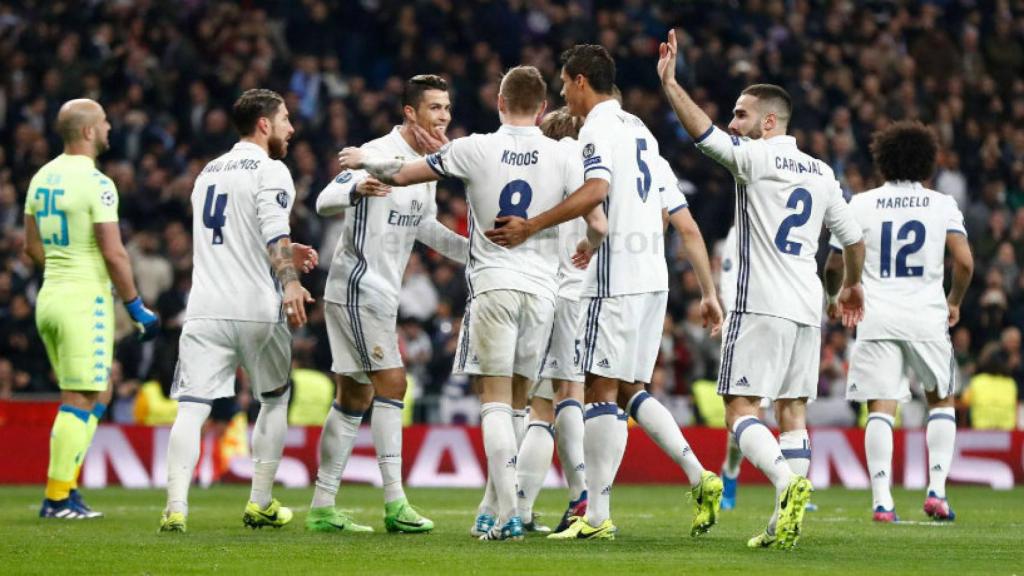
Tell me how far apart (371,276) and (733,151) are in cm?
260

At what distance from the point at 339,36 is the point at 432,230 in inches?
536

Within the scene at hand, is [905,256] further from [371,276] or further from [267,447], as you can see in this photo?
[267,447]

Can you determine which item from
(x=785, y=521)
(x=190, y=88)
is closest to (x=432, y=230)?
(x=785, y=521)

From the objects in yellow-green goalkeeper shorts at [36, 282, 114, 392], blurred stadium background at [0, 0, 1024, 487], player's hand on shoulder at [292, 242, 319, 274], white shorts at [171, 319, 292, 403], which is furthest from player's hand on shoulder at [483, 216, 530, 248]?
blurred stadium background at [0, 0, 1024, 487]

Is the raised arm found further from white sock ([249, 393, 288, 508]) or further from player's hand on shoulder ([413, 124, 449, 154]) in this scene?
white sock ([249, 393, 288, 508])

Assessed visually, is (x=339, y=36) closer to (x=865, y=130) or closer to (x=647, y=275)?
(x=865, y=130)

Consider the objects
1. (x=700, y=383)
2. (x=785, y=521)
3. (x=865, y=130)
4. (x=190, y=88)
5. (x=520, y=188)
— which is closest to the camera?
(x=785, y=521)

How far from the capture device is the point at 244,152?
10641mm

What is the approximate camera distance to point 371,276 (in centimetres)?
1066

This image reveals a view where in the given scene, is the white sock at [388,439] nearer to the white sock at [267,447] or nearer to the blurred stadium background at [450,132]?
the white sock at [267,447]

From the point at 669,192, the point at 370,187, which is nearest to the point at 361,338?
the point at 370,187

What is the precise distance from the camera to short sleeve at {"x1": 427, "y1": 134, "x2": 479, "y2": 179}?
944 cm

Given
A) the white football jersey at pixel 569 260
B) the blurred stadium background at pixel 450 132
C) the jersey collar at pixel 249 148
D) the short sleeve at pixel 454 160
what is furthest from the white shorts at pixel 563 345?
the blurred stadium background at pixel 450 132

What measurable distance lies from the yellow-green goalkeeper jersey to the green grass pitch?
1.82 metres
